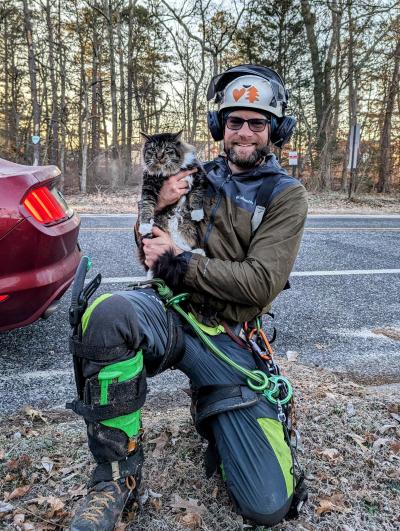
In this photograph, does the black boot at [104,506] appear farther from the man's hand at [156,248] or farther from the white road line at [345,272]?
the white road line at [345,272]

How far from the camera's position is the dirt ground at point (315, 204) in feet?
44.0

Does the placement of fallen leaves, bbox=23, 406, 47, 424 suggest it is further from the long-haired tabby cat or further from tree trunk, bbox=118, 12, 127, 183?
tree trunk, bbox=118, 12, 127, 183

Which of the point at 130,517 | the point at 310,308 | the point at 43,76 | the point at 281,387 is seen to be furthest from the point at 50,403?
the point at 43,76

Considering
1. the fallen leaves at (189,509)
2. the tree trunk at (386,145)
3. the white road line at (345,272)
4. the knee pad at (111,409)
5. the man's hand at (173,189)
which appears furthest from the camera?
the tree trunk at (386,145)

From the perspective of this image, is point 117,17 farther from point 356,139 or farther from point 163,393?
point 163,393

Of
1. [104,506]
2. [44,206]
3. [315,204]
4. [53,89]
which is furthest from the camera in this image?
[53,89]

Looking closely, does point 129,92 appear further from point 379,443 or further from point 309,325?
point 379,443

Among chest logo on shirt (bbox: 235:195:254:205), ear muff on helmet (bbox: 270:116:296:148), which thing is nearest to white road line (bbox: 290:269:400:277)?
ear muff on helmet (bbox: 270:116:296:148)

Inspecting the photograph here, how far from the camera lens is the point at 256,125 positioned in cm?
255

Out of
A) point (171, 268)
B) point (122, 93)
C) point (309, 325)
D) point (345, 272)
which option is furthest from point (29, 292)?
point (122, 93)

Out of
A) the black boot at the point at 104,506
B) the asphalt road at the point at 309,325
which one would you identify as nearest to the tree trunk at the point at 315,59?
the asphalt road at the point at 309,325

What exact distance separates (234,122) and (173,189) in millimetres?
588

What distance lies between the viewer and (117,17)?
20.8 metres

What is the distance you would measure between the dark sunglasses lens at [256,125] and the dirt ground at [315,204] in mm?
10440
